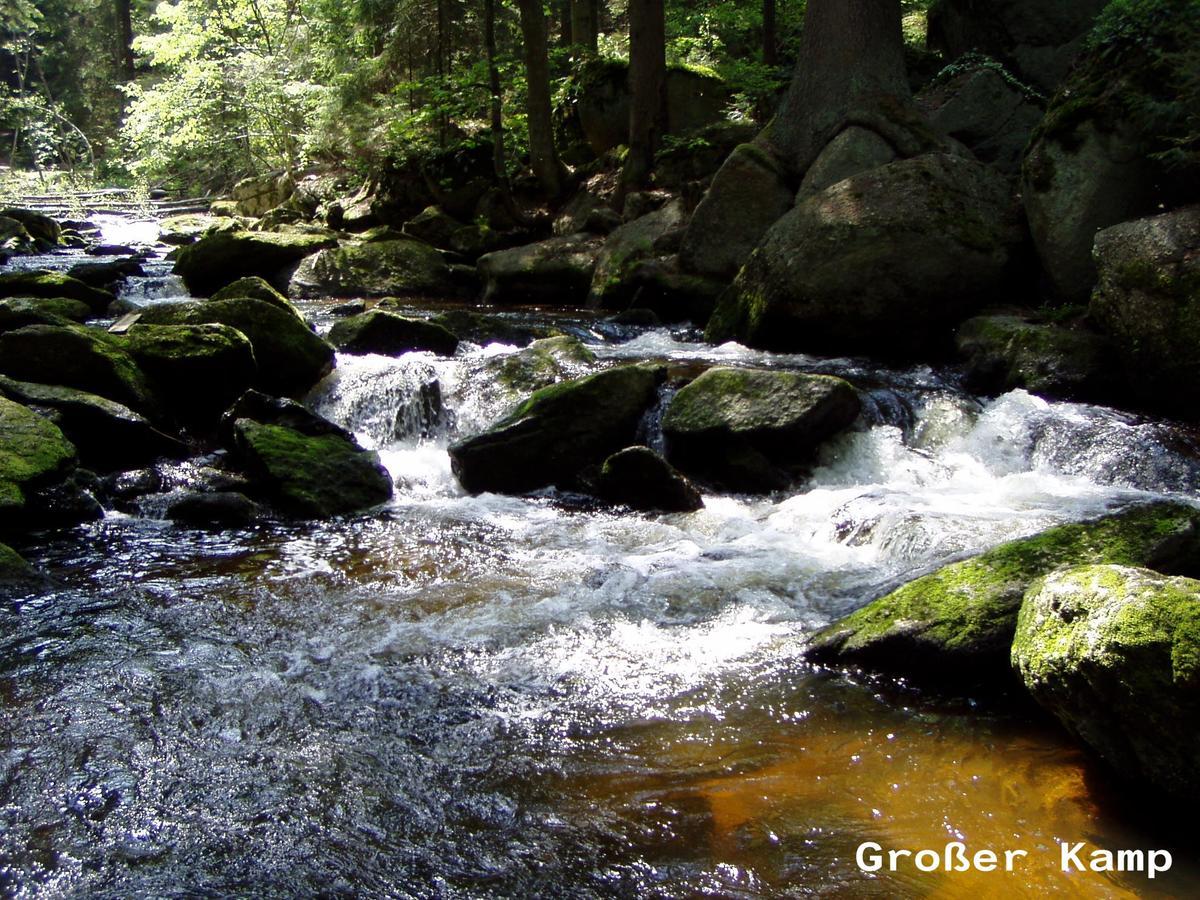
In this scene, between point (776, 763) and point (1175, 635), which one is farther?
point (776, 763)

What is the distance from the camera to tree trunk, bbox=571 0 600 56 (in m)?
20.6

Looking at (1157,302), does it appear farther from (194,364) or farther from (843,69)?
(194,364)

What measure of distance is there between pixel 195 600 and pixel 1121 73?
10468 mm

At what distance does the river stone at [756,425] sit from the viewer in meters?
7.68

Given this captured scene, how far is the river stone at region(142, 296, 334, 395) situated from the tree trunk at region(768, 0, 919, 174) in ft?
25.1

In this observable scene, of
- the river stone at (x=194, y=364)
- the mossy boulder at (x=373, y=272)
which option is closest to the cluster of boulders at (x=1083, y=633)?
the river stone at (x=194, y=364)

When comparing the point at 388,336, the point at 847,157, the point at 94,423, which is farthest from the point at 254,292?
the point at 847,157

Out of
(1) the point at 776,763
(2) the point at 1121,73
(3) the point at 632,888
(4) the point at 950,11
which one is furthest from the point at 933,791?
(4) the point at 950,11

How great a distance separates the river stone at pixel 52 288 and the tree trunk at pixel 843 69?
10.2 m

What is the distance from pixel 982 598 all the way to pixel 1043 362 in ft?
17.3

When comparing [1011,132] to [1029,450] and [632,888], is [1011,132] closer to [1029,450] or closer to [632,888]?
[1029,450]

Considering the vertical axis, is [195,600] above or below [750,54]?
below

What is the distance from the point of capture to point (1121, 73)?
9789mm

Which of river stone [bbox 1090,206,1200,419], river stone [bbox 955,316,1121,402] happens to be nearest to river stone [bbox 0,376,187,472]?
river stone [bbox 955,316,1121,402]
